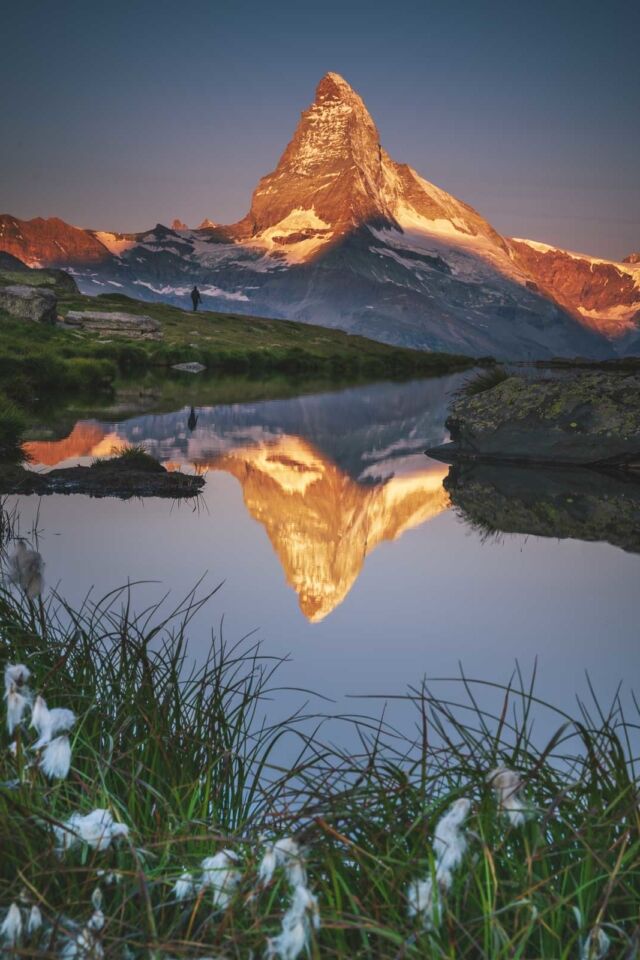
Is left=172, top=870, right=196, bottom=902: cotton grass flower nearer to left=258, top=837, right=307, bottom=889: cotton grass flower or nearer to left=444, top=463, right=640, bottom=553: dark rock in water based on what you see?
left=258, top=837, right=307, bottom=889: cotton grass flower

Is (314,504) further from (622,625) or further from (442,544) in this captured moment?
(622,625)

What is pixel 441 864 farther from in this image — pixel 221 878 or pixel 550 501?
pixel 550 501

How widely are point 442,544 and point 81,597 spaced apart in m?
4.47

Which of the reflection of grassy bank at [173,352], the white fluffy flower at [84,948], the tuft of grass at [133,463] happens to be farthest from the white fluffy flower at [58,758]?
the reflection of grassy bank at [173,352]

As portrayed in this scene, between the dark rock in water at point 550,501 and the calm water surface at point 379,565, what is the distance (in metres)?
0.05

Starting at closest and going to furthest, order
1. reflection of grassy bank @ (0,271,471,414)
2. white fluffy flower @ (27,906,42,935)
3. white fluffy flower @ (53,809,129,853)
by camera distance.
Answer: white fluffy flower @ (27,906,42,935) < white fluffy flower @ (53,809,129,853) < reflection of grassy bank @ (0,271,471,414)

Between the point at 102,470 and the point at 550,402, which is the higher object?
the point at 550,402

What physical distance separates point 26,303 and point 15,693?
2216 inches

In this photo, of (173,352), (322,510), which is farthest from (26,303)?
(322,510)

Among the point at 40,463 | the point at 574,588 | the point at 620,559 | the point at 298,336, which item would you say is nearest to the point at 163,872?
the point at 574,588

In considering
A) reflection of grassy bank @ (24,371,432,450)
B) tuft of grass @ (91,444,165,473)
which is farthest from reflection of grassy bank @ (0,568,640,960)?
reflection of grassy bank @ (24,371,432,450)

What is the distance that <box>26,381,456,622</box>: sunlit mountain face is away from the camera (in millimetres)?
10518

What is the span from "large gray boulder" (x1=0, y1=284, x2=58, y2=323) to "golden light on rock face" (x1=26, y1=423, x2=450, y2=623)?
35497mm

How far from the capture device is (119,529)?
11.1 m
